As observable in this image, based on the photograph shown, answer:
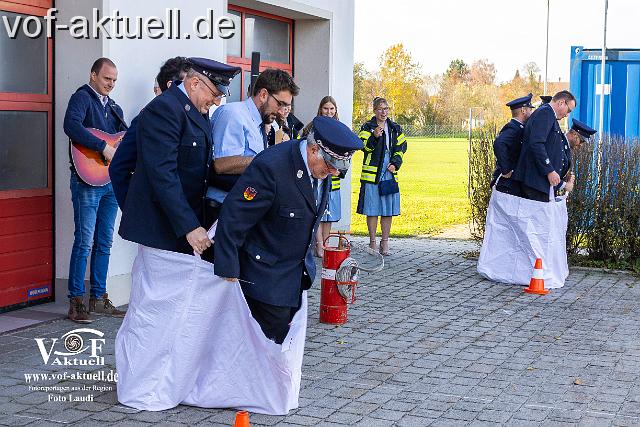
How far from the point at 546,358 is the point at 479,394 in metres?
1.29

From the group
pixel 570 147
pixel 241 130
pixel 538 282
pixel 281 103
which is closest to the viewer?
pixel 241 130

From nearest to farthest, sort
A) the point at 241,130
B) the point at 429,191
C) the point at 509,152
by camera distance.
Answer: the point at 241,130
the point at 509,152
the point at 429,191

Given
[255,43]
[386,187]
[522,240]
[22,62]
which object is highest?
[255,43]

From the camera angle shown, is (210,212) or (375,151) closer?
(210,212)

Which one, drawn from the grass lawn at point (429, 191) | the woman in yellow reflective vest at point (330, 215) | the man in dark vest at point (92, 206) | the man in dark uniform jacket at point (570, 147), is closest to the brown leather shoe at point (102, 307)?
the man in dark vest at point (92, 206)

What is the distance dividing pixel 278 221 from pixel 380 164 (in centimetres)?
685

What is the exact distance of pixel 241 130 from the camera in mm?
6398

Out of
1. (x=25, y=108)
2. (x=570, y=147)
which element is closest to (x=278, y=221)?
(x=25, y=108)

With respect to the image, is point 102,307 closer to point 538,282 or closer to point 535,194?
point 538,282

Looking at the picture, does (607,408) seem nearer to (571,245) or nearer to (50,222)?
(50,222)

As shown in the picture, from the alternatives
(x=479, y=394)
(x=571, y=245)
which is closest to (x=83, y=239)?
(x=479, y=394)

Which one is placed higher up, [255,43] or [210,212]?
[255,43]

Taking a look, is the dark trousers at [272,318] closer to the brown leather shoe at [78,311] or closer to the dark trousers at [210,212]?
the dark trousers at [210,212]

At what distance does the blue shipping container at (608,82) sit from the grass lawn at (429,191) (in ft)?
8.74
